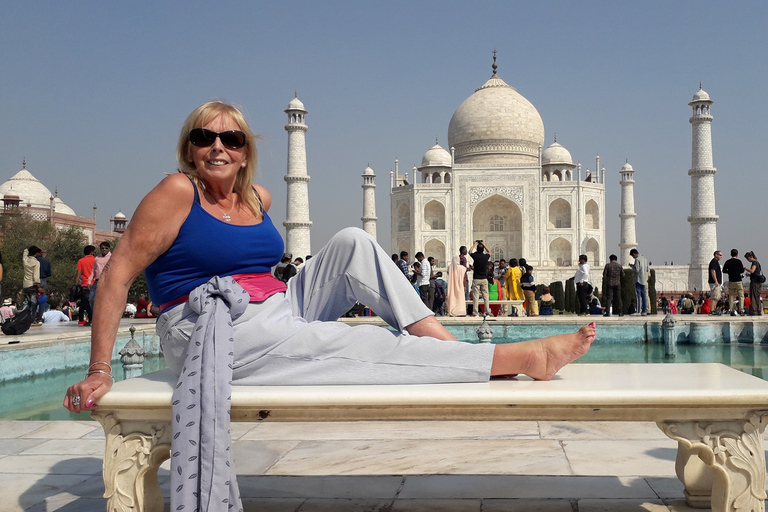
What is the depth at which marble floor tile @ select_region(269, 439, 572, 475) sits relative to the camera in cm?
240

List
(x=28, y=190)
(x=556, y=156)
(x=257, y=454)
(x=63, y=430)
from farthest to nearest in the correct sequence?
(x=28, y=190) → (x=556, y=156) → (x=63, y=430) → (x=257, y=454)

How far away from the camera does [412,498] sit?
209 cm

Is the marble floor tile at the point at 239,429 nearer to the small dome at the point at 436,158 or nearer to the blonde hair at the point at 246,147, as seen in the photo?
the blonde hair at the point at 246,147

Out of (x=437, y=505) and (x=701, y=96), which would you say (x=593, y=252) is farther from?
(x=437, y=505)

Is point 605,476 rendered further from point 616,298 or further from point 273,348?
point 616,298

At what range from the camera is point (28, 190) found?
116 feet

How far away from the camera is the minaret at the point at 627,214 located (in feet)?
102

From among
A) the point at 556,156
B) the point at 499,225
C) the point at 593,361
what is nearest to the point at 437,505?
the point at 593,361

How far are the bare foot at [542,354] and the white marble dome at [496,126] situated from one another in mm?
30196

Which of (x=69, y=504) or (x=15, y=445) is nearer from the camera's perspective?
(x=69, y=504)

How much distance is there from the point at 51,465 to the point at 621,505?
73.6 inches

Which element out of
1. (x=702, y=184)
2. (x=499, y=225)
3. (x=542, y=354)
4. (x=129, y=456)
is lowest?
(x=129, y=456)

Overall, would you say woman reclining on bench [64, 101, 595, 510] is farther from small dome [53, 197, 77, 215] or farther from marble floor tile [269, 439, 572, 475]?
small dome [53, 197, 77, 215]

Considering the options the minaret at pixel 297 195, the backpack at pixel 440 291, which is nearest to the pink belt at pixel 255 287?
the backpack at pixel 440 291
